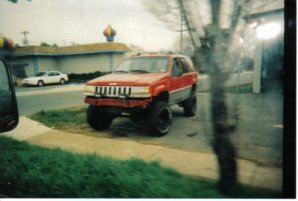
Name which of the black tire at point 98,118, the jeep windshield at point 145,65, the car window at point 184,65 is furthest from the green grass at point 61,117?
the car window at point 184,65

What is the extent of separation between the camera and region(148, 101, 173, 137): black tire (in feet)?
18.3

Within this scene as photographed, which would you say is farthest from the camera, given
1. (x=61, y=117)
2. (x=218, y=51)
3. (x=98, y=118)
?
(x=61, y=117)

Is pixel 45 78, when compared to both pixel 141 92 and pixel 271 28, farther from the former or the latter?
pixel 271 28

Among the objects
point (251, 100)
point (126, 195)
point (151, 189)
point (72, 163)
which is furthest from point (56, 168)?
point (251, 100)

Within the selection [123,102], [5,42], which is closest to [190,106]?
[123,102]

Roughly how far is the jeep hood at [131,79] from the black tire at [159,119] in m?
0.55

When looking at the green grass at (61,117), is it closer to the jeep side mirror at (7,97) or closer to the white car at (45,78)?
the jeep side mirror at (7,97)

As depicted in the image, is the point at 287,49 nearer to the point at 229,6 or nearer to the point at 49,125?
the point at 229,6

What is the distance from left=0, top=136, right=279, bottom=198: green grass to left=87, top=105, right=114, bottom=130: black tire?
2056 mm

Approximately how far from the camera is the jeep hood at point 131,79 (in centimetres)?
542

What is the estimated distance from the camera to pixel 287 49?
8.23ft

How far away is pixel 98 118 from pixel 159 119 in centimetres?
156

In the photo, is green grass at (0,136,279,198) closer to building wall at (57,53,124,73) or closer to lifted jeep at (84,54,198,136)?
lifted jeep at (84,54,198,136)

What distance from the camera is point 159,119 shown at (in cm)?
571
